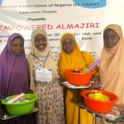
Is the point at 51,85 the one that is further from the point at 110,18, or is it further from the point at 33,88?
the point at 110,18

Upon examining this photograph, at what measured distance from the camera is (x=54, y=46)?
7.51 feet

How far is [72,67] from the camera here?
189cm

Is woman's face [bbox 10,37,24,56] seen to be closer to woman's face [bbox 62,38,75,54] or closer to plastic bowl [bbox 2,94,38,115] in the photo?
woman's face [bbox 62,38,75,54]

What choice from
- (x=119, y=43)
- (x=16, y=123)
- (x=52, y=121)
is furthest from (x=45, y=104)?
(x=119, y=43)

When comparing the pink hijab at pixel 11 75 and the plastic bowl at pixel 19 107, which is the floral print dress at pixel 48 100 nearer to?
the pink hijab at pixel 11 75

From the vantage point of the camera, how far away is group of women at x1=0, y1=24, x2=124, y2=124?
5.47ft

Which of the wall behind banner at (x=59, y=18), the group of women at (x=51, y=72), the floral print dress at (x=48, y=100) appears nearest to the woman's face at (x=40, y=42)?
the group of women at (x=51, y=72)

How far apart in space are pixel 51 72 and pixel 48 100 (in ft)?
0.91

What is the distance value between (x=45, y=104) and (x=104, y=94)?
2.18 feet

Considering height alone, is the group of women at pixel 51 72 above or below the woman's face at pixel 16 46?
below

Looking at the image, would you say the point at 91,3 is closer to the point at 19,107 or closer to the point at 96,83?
the point at 96,83

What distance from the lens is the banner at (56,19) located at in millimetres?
2188

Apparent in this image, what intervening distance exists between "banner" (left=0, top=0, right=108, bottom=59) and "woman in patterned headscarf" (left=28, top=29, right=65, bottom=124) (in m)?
0.41

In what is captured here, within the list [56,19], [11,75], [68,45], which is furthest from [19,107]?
[56,19]
